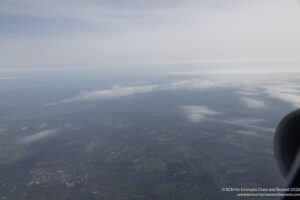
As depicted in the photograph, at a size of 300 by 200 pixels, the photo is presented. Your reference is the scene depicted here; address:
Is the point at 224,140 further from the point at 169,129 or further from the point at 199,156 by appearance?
the point at 169,129

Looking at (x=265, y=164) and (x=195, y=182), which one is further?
(x=265, y=164)

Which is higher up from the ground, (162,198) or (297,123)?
(297,123)

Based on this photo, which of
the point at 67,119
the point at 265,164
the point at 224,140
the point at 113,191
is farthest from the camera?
the point at 67,119

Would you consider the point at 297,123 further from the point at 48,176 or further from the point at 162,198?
the point at 48,176

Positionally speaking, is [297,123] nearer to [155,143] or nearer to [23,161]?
[155,143]

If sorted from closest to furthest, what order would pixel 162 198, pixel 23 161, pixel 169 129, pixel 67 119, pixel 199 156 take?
pixel 162 198 < pixel 199 156 < pixel 23 161 < pixel 169 129 < pixel 67 119

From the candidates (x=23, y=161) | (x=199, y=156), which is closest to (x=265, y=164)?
(x=199, y=156)

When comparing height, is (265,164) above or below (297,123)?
below

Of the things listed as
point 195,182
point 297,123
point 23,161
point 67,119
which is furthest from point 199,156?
point 67,119

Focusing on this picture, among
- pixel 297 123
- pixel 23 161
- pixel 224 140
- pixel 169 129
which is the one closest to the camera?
pixel 297 123

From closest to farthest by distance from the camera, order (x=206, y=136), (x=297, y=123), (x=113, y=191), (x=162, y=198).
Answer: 1. (x=297, y=123)
2. (x=162, y=198)
3. (x=113, y=191)
4. (x=206, y=136)
